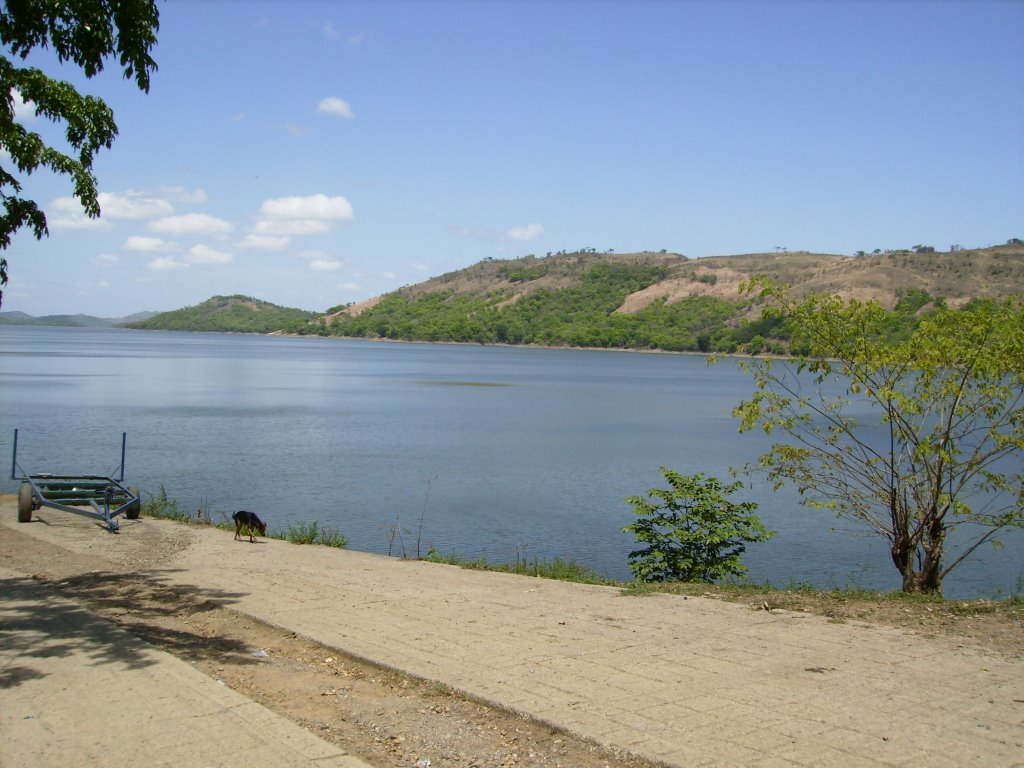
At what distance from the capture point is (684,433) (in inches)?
1646

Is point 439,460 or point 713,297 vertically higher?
point 713,297

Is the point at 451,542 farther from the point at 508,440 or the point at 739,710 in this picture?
the point at 508,440

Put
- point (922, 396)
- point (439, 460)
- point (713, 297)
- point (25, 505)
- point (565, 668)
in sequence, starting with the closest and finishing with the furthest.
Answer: point (565, 668)
point (922, 396)
point (25, 505)
point (439, 460)
point (713, 297)

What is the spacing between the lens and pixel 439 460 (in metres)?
30.3

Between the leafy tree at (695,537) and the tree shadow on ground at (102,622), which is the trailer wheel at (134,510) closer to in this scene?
the tree shadow on ground at (102,622)

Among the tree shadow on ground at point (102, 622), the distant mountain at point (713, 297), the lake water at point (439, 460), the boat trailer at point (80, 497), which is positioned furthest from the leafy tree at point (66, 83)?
the distant mountain at point (713, 297)

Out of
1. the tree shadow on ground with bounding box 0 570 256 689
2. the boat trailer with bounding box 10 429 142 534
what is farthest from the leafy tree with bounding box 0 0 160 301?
the boat trailer with bounding box 10 429 142 534

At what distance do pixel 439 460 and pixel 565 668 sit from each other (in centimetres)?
2357

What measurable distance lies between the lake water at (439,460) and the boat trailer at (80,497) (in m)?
4.36

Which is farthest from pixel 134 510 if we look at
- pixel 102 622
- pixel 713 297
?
pixel 713 297

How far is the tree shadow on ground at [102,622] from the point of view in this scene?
269 inches

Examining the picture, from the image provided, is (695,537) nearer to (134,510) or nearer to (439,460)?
(134,510)

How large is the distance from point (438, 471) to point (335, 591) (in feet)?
59.0

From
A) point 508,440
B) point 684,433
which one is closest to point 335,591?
point 508,440
